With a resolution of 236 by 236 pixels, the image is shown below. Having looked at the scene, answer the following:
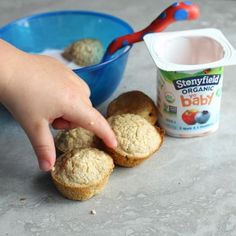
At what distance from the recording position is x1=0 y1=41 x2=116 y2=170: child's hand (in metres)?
0.60

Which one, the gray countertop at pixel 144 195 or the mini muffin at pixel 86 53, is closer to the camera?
the gray countertop at pixel 144 195

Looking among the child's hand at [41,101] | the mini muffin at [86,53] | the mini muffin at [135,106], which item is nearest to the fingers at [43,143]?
the child's hand at [41,101]

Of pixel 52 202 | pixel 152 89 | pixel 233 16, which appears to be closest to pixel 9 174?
pixel 52 202

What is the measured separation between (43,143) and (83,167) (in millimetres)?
62

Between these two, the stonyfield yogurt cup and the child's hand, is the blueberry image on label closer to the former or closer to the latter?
the stonyfield yogurt cup

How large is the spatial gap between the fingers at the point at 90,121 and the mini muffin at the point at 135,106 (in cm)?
10

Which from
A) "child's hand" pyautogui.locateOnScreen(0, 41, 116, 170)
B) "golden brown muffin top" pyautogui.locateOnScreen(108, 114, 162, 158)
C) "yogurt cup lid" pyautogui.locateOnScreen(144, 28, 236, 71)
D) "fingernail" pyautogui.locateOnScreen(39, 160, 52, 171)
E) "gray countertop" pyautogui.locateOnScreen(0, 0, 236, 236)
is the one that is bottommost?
"gray countertop" pyautogui.locateOnScreen(0, 0, 236, 236)

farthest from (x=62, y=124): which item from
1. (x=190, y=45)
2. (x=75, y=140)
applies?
(x=190, y=45)

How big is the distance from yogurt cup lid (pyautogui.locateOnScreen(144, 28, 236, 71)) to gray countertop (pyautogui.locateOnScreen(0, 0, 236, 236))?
0.32ft

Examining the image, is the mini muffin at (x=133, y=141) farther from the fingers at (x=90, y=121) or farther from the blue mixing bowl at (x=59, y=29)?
the blue mixing bowl at (x=59, y=29)

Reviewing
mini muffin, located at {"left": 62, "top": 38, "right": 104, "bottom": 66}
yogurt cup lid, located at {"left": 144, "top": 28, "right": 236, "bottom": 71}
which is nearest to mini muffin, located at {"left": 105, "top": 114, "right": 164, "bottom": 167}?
yogurt cup lid, located at {"left": 144, "top": 28, "right": 236, "bottom": 71}

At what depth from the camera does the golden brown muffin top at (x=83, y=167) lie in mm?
618

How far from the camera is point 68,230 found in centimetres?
59

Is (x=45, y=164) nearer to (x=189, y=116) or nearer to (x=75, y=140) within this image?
(x=75, y=140)
